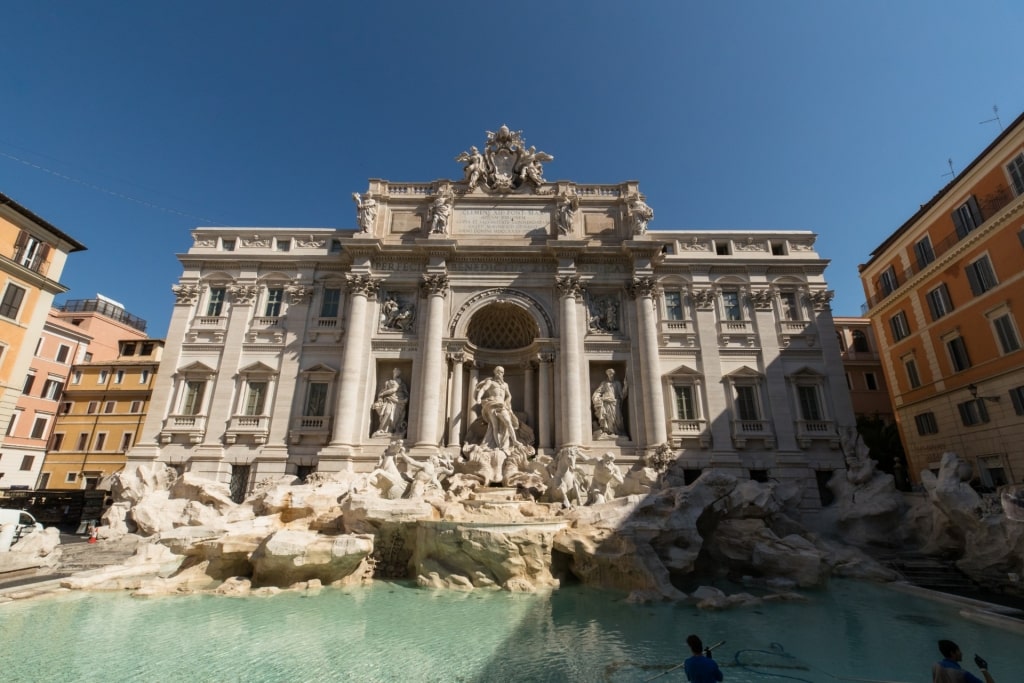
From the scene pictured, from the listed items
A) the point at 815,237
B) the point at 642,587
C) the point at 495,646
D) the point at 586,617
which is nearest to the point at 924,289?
the point at 815,237

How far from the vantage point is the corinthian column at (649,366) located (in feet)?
62.7

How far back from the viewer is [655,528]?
456 inches

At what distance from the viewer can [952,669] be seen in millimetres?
4164

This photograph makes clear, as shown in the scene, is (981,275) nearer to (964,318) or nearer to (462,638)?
(964,318)

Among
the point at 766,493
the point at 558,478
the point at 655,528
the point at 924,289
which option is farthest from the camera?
the point at 924,289

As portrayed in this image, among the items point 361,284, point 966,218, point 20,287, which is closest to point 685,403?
point 966,218

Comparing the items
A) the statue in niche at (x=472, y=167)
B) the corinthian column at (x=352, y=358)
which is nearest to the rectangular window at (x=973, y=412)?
the statue in niche at (x=472, y=167)

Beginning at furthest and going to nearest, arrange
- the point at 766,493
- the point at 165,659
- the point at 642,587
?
the point at 766,493, the point at 642,587, the point at 165,659

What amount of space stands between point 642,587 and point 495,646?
454 centimetres

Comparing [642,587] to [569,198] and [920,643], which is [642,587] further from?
[569,198]

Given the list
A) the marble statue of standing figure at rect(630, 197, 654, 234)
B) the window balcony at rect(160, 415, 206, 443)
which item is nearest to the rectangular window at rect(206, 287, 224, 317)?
the window balcony at rect(160, 415, 206, 443)

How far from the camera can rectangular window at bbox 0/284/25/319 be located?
18.1 metres

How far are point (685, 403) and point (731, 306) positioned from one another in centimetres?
537

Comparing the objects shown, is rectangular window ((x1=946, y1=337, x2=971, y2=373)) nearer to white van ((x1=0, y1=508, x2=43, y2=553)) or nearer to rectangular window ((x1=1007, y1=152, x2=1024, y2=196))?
rectangular window ((x1=1007, y1=152, x2=1024, y2=196))
